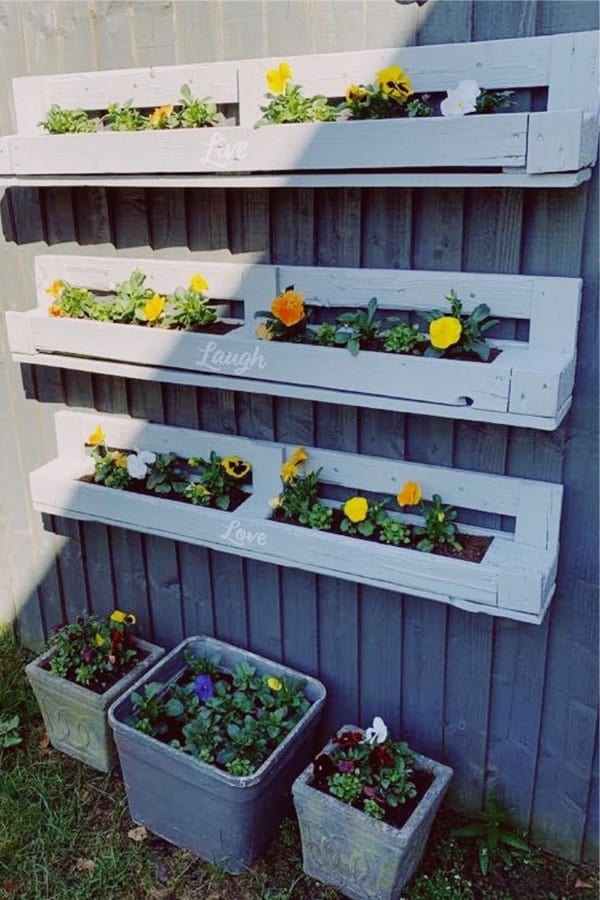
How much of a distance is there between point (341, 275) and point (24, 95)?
0.94 metres

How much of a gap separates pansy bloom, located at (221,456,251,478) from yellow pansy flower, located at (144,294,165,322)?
39cm

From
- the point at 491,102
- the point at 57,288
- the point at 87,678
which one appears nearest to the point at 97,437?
the point at 57,288

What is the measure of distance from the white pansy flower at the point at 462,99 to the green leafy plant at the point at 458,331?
1.16ft

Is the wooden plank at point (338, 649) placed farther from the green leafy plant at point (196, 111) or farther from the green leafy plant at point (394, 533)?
the green leafy plant at point (196, 111)

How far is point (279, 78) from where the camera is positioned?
5.77 feet

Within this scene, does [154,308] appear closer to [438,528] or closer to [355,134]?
[355,134]

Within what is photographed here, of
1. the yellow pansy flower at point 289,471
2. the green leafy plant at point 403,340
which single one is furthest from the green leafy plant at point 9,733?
the green leafy plant at point 403,340

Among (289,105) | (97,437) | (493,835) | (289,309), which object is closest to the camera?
(289,105)

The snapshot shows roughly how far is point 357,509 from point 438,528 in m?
0.18

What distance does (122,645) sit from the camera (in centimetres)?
246

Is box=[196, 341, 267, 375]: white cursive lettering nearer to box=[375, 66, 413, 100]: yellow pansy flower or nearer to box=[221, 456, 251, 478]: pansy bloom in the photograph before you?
box=[221, 456, 251, 478]: pansy bloom

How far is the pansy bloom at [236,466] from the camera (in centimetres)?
215

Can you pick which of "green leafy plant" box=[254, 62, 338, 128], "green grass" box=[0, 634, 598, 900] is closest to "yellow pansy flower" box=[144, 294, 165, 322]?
"green leafy plant" box=[254, 62, 338, 128]

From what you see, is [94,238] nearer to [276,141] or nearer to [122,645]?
[276,141]
